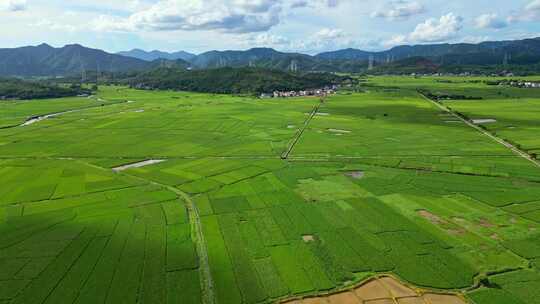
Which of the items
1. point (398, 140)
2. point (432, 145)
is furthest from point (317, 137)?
point (432, 145)

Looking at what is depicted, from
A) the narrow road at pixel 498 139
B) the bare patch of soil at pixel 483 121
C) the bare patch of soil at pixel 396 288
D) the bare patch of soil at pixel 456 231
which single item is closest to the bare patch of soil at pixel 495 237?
the bare patch of soil at pixel 456 231

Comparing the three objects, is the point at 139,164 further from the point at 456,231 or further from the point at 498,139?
Result: the point at 498,139

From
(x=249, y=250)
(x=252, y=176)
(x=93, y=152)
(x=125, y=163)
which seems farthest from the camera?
(x=93, y=152)

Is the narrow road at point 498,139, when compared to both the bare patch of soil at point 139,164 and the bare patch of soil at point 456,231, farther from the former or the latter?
the bare patch of soil at point 139,164

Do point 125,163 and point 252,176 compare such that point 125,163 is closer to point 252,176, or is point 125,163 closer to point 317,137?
point 252,176

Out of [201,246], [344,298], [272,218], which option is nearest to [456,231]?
[344,298]

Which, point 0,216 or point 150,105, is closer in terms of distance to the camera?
point 0,216

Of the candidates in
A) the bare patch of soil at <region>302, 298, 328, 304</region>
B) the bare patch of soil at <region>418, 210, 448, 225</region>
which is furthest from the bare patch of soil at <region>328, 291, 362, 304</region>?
the bare patch of soil at <region>418, 210, 448, 225</region>

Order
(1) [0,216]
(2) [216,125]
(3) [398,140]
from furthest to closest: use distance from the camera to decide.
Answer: (2) [216,125]
(3) [398,140]
(1) [0,216]

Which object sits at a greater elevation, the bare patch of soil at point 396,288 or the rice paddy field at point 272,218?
the rice paddy field at point 272,218
